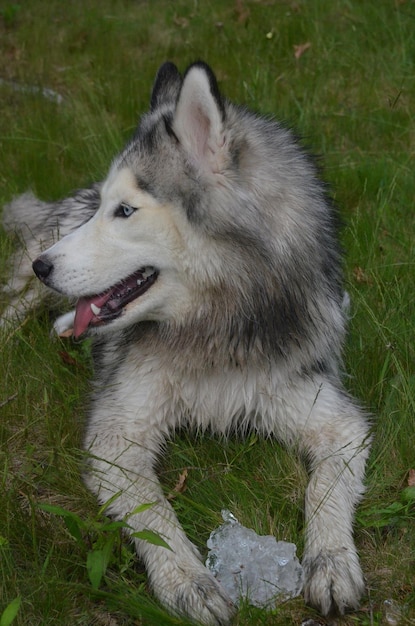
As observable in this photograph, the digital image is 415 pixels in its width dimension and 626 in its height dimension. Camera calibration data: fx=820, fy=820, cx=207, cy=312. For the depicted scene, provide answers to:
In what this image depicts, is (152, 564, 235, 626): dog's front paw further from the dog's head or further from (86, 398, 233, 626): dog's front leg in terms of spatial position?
the dog's head

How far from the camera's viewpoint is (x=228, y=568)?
243 centimetres

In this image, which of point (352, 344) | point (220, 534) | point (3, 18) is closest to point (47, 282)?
point (220, 534)

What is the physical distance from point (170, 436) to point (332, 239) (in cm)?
94

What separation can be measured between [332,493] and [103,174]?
2.59 metres

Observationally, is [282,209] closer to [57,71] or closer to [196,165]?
[196,165]

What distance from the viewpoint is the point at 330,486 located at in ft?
8.73

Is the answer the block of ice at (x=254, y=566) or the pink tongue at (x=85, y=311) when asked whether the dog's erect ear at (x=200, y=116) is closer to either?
the pink tongue at (x=85, y=311)

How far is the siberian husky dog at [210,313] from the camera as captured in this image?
8.38ft

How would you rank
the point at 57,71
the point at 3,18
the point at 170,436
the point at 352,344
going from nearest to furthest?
the point at 170,436, the point at 352,344, the point at 57,71, the point at 3,18

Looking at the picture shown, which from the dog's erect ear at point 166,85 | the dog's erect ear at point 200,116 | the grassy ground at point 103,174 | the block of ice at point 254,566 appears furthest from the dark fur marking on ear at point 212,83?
the block of ice at point 254,566

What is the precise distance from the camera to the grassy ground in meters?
2.44

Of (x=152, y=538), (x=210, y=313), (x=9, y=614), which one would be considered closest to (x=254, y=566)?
Result: (x=152, y=538)

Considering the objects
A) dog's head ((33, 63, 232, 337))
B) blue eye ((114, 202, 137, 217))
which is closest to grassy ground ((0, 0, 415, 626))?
dog's head ((33, 63, 232, 337))

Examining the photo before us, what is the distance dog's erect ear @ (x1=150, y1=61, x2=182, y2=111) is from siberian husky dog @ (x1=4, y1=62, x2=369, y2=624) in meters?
0.08
